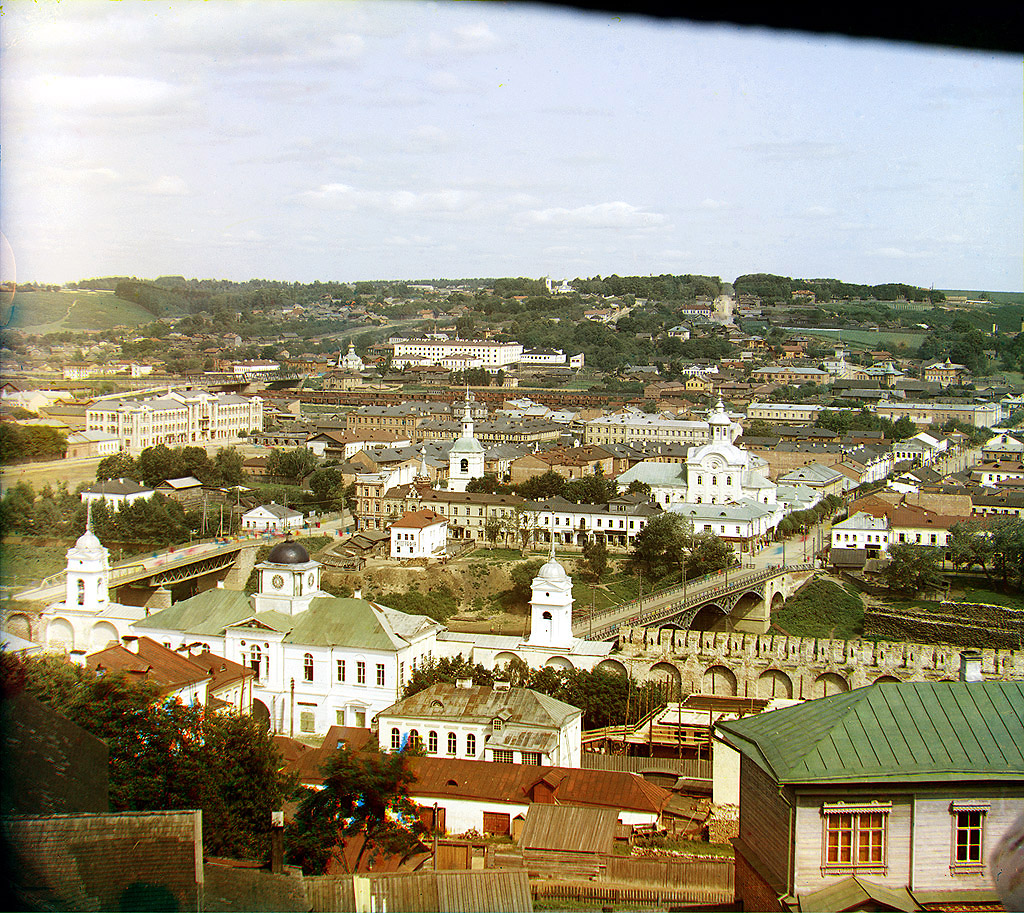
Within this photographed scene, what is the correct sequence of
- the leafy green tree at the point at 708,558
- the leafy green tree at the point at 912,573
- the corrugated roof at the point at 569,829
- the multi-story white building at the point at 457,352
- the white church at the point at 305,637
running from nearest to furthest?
the corrugated roof at the point at 569,829 → the white church at the point at 305,637 → the leafy green tree at the point at 912,573 → the leafy green tree at the point at 708,558 → the multi-story white building at the point at 457,352

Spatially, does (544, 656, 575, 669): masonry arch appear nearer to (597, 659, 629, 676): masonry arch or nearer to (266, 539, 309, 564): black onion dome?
(597, 659, 629, 676): masonry arch

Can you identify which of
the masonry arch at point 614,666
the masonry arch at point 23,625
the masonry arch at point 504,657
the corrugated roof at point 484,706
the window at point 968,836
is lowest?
the masonry arch at point 614,666

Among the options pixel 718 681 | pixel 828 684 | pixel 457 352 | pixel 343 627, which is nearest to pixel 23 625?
pixel 343 627

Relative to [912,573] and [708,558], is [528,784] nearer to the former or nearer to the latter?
[708,558]

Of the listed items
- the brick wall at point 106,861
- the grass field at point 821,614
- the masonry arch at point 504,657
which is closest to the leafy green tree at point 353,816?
the brick wall at point 106,861

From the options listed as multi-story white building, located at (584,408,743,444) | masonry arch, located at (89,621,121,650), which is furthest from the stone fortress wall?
multi-story white building, located at (584,408,743,444)

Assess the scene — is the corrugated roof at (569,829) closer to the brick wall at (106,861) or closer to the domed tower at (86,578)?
the brick wall at (106,861)

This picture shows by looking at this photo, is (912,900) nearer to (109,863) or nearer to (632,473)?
(109,863)
